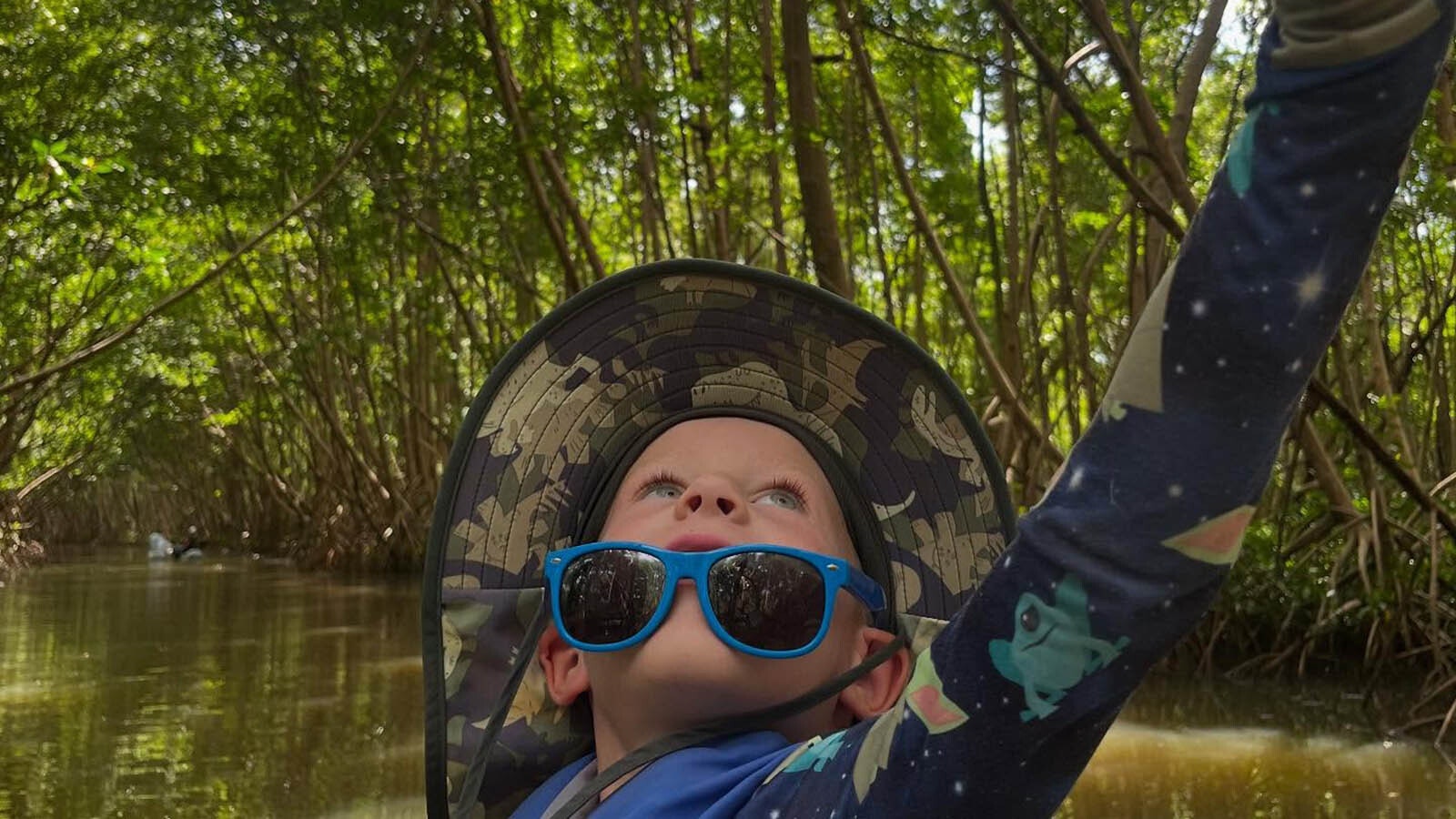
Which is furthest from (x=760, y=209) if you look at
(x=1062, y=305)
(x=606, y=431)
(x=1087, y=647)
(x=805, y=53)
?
(x=1087, y=647)

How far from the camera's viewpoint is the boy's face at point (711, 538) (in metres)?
1.32

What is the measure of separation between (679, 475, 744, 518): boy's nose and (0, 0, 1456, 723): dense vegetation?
2.12 metres

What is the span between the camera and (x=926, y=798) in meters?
0.89

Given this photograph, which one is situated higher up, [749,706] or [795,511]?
[795,511]

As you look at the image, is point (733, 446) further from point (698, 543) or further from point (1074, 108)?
point (1074, 108)

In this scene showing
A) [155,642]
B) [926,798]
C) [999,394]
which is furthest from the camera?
[155,642]

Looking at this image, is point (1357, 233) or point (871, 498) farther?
point (871, 498)

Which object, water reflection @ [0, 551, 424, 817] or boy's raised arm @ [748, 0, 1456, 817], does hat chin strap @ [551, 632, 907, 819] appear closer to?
boy's raised arm @ [748, 0, 1456, 817]

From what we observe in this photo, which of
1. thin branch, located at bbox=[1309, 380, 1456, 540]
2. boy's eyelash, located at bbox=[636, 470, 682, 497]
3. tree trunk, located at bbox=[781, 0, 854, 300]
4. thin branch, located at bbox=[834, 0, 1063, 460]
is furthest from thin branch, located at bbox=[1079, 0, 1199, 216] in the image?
boy's eyelash, located at bbox=[636, 470, 682, 497]

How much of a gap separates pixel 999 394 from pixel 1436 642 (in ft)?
6.99

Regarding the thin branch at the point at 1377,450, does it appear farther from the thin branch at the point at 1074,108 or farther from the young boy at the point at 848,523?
the young boy at the point at 848,523

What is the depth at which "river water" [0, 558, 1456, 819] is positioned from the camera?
3.86 metres

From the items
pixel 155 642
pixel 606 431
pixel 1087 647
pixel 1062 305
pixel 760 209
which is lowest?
pixel 155 642

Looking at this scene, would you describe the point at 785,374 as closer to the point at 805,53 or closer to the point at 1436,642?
the point at 805,53
